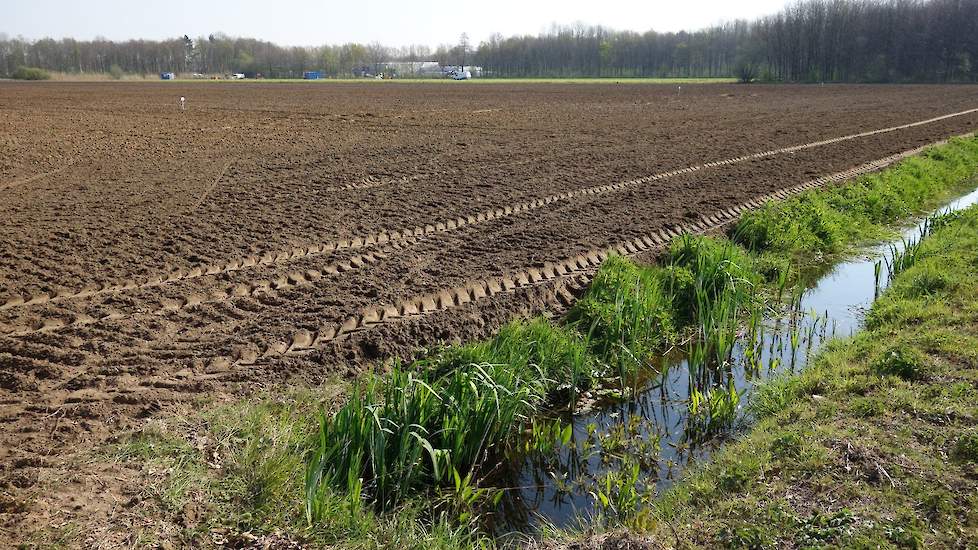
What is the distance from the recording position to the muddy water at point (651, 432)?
5660 mm

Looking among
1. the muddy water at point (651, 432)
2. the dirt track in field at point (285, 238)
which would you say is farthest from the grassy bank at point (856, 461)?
the dirt track in field at point (285, 238)

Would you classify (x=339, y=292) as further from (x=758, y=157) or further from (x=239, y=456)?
(x=758, y=157)

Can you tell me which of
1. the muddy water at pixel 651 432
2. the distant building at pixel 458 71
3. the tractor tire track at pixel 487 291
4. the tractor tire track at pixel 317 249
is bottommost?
the muddy water at pixel 651 432

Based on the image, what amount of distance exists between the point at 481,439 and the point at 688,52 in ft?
417

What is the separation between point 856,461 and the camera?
527 cm

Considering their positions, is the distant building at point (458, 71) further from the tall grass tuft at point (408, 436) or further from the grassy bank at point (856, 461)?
the tall grass tuft at point (408, 436)

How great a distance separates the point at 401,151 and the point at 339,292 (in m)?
11.2

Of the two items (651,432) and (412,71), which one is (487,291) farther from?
(412,71)

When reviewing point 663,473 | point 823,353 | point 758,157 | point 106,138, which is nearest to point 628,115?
point 758,157

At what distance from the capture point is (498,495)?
5391 mm

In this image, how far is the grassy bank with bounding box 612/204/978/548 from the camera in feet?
15.1

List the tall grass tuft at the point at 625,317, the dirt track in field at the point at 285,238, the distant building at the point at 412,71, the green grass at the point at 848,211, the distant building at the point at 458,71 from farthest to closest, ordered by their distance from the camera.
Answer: the distant building at the point at 412,71 < the distant building at the point at 458,71 < the green grass at the point at 848,211 < the tall grass tuft at the point at 625,317 < the dirt track in field at the point at 285,238

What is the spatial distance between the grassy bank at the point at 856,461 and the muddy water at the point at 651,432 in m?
0.43

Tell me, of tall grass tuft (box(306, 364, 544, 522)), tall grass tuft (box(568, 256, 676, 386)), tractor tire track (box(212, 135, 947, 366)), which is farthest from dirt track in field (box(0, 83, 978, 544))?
tall grass tuft (box(306, 364, 544, 522))
